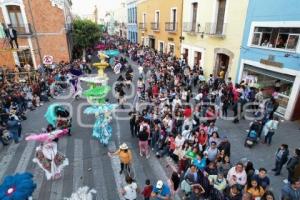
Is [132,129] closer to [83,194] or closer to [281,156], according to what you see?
[83,194]

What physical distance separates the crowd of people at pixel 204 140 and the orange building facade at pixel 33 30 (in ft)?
38.5

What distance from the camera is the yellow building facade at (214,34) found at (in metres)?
13.0

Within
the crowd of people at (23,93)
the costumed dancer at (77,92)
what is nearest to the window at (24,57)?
the crowd of people at (23,93)

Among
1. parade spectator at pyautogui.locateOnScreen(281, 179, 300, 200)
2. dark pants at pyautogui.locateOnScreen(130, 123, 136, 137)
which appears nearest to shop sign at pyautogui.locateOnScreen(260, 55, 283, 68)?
parade spectator at pyautogui.locateOnScreen(281, 179, 300, 200)

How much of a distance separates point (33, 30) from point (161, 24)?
42.4ft

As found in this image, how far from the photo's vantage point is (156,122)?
27.9ft

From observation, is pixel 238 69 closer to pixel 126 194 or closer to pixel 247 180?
pixel 247 180

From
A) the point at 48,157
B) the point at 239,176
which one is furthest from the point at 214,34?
the point at 48,157

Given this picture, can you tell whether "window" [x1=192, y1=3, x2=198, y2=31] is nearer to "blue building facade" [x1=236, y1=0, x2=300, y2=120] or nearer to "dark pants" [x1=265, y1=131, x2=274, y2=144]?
"blue building facade" [x1=236, y1=0, x2=300, y2=120]

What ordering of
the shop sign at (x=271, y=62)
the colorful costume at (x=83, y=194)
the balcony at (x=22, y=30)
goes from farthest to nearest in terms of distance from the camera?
the balcony at (x=22, y=30), the shop sign at (x=271, y=62), the colorful costume at (x=83, y=194)

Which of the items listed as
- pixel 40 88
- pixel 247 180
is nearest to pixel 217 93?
pixel 247 180

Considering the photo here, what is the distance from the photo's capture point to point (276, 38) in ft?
35.1

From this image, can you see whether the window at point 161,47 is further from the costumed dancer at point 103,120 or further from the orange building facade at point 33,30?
the costumed dancer at point 103,120

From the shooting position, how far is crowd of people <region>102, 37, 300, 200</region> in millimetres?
5430
